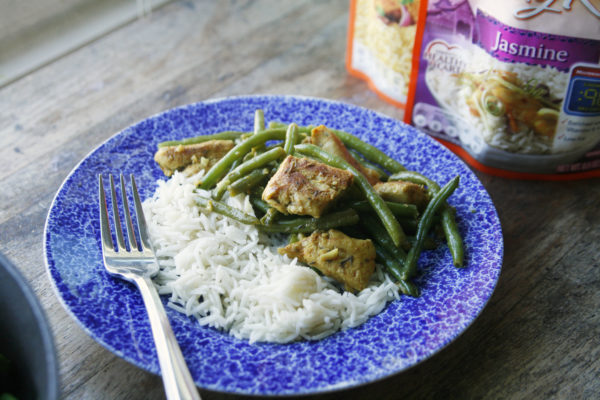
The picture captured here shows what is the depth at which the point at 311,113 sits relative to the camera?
3158mm

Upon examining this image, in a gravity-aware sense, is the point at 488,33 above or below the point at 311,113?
above

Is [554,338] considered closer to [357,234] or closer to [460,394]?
[460,394]

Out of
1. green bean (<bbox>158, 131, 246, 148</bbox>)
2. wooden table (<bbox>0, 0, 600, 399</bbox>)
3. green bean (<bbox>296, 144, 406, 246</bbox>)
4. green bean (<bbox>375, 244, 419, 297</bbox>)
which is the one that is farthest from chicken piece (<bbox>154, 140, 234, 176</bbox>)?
green bean (<bbox>375, 244, 419, 297</bbox>)

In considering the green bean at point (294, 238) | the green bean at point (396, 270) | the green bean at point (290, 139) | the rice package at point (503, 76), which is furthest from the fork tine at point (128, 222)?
the rice package at point (503, 76)

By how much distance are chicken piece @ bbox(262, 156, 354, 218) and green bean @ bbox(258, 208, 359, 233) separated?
0.19ft

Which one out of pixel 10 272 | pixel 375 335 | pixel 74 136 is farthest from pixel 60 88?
pixel 375 335

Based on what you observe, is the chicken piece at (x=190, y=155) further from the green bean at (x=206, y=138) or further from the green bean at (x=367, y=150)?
the green bean at (x=367, y=150)

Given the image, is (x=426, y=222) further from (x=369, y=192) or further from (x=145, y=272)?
(x=145, y=272)

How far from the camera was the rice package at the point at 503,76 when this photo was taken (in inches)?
107

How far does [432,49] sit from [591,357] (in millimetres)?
1767

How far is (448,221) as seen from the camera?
2.47 meters

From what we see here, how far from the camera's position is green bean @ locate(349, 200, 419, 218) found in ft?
8.02

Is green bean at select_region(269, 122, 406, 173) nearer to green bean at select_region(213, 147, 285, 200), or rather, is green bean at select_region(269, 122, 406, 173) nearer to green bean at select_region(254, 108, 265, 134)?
green bean at select_region(254, 108, 265, 134)

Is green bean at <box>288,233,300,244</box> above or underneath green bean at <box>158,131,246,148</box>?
underneath
